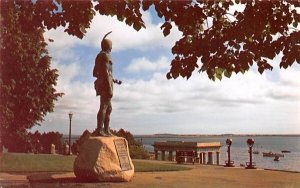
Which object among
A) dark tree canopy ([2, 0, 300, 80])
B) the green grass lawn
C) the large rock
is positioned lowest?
the green grass lawn

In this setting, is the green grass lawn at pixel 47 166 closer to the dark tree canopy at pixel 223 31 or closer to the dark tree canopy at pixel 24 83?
the dark tree canopy at pixel 24 83

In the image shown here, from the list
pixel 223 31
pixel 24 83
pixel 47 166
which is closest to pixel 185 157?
pixel 47 166

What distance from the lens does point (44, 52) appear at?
3094 cm

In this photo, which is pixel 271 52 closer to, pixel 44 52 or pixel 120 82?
pixel 120 82

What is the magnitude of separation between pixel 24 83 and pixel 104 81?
1690 cm

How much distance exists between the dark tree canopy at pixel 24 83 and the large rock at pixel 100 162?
1389 cm

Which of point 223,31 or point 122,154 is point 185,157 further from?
point 223,31

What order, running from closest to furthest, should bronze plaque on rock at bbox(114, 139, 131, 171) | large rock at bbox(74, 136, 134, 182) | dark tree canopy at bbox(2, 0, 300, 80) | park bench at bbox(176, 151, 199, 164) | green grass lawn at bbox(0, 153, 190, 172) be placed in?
dark tree canopy at bbox(2, 0, 300, 80), large rock at bbox(74, 136, 134, 182), bronze plaque on rock at bbox(114, 139, 131, 171), green grass lawn at bbox(0, 153, 190, 172), park bench at bbox(176, 151, 199, 164)

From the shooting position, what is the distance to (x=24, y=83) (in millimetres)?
28781

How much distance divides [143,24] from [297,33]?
7.63 ft

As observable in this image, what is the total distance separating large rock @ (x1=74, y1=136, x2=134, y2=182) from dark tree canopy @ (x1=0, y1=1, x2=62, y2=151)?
45.6 feet

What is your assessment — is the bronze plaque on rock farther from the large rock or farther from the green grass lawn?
the green grass lawn

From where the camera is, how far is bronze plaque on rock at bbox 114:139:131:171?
510 inches

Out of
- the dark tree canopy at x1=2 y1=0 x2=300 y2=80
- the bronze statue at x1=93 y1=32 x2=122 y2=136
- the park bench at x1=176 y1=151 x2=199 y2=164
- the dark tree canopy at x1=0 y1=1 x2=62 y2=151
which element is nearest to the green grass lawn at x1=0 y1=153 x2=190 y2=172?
the bronze statue at x1=93 y1=32 x2=122 y2=136
